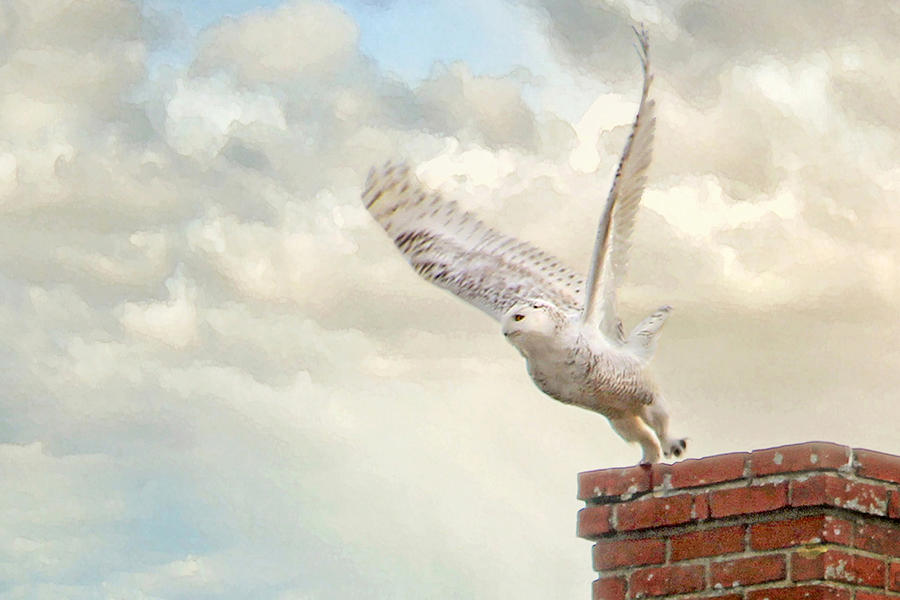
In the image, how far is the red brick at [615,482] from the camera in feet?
12.6

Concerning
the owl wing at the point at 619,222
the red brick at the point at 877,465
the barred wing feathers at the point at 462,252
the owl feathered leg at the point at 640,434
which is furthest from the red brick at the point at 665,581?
the barred wing feathers at the point at 462,252

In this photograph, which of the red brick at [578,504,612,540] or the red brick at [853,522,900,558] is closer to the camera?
the red brick at [853,522,900,558]

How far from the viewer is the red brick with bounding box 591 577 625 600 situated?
382 cm

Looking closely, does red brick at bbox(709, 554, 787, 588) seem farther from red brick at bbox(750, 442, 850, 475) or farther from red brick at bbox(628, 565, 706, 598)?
red brick at bbox(750, 442, 850, 475)

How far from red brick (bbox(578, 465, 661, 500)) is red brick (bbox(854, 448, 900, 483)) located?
1.86 ft

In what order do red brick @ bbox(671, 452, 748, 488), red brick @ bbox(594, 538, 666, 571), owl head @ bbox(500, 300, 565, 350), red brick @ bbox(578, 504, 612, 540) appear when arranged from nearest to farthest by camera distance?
red brick @ bbox(671, 452, 748, 488), red brick @ bbox(594, 538, 666, 571), red brick @ bbox(578, 504, 612, 540), owl head @ bbox(500, 300, 565, 350)

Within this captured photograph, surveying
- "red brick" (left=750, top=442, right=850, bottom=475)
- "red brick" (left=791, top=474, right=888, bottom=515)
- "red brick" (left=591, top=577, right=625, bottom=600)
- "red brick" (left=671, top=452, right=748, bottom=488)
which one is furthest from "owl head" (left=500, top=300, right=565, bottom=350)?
"red brick" (left=791, top=474, right=888, bottom=515)

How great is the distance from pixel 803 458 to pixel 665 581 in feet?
1.75

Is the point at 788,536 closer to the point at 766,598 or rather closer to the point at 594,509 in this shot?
the point at 766,598

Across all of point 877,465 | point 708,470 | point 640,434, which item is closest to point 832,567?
point 877,465

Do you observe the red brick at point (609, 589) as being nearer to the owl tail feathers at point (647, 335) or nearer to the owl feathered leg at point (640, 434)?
the owl feathered leg at point (640, 434)

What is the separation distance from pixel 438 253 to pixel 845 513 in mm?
2541

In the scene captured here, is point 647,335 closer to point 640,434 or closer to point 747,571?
point 640,434

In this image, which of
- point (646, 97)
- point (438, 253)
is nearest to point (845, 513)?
point (646, 97)
